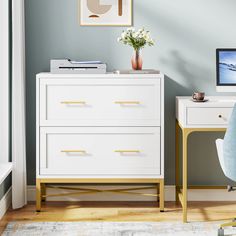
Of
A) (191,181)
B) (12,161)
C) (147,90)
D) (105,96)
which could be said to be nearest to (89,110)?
(105,96)

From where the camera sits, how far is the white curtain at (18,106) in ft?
13.6

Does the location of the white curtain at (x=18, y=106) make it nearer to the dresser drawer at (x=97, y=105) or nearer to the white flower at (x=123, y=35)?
the dresser drawer at (x=97, y=105)

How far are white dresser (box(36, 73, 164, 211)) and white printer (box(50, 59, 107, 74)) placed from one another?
99 millimetres

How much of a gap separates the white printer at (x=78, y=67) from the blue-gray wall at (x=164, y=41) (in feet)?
1.00

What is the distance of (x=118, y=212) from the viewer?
421 centimetres

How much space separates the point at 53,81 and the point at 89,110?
326 millimetres

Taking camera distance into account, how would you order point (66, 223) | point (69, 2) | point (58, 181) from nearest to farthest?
1. point (66, 223)
2. point (58, 181)
3. point (69, 2)

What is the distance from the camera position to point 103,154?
416 cm

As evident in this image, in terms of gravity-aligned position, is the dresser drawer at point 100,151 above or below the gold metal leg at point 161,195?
above

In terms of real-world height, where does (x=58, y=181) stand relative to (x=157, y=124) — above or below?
below

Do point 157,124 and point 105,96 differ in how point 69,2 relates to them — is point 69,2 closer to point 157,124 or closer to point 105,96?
point 105,96

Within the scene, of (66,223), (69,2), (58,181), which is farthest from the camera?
(69,2)

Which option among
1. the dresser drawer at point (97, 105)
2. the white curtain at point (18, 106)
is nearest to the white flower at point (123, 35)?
the dresser drawer at point (97, 105)

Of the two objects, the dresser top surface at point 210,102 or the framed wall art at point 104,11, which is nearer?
the dresser top surface at point 210,102
